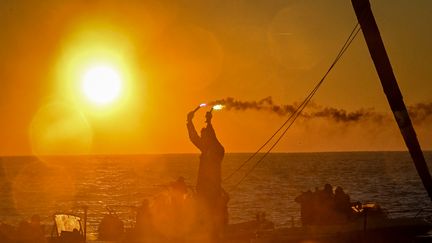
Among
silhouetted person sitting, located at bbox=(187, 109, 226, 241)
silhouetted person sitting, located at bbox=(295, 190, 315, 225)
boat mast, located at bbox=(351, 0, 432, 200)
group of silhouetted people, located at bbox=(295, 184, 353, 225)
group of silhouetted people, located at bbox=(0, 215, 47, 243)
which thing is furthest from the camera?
silhouetted person sitting, located at bbox=(295, 190, 315, 225)

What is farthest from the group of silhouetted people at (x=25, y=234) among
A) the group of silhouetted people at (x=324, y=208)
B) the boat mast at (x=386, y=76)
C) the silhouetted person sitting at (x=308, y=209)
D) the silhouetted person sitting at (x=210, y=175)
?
the boat mast at (x=386, y=76)

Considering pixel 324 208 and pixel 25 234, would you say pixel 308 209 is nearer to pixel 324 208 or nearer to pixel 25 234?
pixel 324 208

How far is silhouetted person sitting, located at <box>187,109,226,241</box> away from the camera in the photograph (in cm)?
1783

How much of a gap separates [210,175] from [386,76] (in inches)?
246

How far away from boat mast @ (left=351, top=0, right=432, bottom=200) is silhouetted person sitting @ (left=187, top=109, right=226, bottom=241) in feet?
19.0

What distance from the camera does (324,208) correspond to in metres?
22.8

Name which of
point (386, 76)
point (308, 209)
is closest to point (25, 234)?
point (308, 209)

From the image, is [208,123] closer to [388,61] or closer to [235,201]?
[388,61]

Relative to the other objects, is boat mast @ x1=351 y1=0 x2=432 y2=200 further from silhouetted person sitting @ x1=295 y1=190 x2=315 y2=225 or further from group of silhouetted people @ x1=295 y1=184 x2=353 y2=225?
silhouetted person sitting @ x1=295 y1=190 x2=315 y2=225

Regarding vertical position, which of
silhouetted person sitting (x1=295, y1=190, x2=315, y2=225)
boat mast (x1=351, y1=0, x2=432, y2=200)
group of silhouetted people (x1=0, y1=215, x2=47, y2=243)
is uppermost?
boat mast (x1=351, y1=0, x2=432, y2=200)

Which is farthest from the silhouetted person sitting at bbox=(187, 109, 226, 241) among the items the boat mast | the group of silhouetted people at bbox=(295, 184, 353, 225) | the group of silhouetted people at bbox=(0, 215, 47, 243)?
the boat mast

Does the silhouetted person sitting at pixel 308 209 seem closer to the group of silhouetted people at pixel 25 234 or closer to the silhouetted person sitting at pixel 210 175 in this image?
the silhouetted person sitting at pixel 210 175

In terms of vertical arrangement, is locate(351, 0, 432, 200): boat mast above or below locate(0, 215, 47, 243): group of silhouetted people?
above

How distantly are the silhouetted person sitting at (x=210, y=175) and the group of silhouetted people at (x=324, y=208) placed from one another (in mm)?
5380
